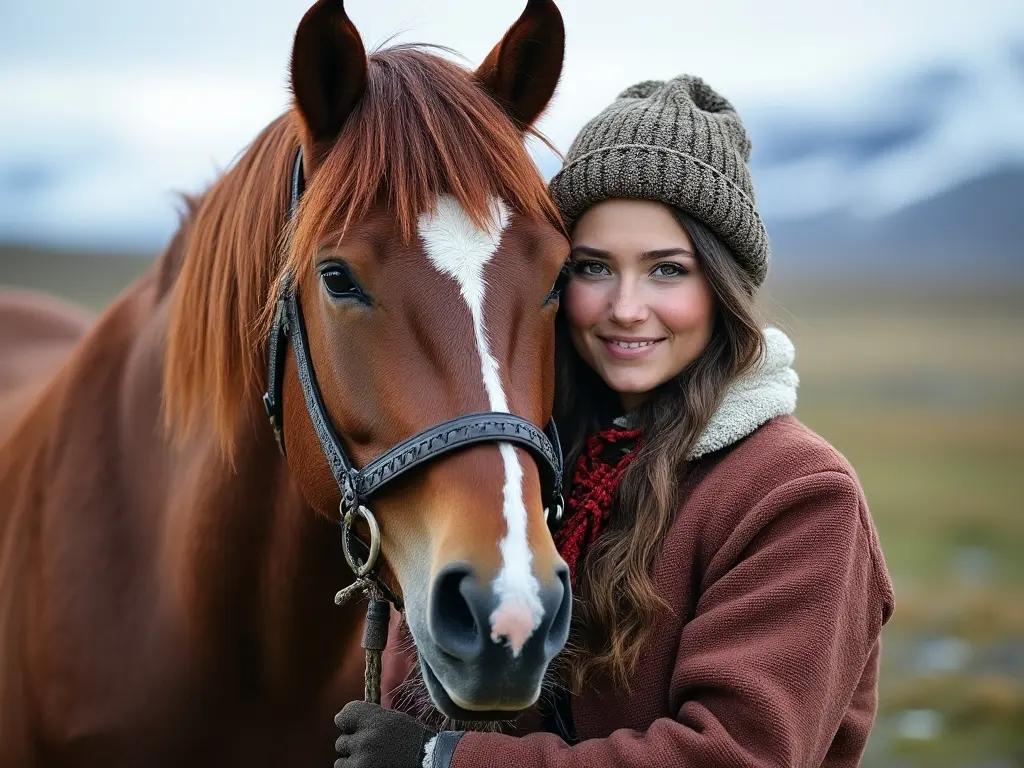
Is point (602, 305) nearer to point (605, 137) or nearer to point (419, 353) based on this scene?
point (605, 137)

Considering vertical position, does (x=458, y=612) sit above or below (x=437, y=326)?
below

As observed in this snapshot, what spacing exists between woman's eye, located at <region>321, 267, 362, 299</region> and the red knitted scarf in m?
0.71

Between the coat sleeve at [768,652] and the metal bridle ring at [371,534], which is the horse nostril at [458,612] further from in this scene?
the coat sleeve at [768,652]

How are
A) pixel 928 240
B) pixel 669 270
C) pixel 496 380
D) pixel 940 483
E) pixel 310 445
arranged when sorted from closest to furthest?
pixel 496 380
pixel 310 445
pixel 669 270
pixel 940 483
pixel 928 240

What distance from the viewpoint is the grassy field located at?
5633mm

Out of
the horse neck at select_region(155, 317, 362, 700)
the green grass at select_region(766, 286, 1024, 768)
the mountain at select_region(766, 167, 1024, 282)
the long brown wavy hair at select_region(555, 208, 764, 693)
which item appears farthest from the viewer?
the mountain at select_region(766, 167, 1024, 282)

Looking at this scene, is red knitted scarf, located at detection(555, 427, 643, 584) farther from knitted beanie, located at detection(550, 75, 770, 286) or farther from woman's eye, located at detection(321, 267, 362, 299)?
woman's eye, located at detection(321, 267, 362, 299)

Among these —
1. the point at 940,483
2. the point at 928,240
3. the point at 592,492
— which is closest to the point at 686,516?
the point at 592,492

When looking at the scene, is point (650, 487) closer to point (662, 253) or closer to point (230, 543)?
A: point (662, 253)

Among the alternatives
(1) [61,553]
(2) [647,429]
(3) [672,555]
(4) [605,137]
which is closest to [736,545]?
(3) [672,555]

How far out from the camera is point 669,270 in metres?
2.15

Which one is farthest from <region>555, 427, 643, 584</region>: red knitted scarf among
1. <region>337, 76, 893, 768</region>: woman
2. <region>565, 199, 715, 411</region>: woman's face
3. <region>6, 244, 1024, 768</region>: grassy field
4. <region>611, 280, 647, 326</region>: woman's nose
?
<region>6, 244, 1024, 768</region>: grassy field

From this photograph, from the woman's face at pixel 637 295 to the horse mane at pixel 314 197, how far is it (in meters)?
0.15

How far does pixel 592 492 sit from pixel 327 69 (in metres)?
1.04
